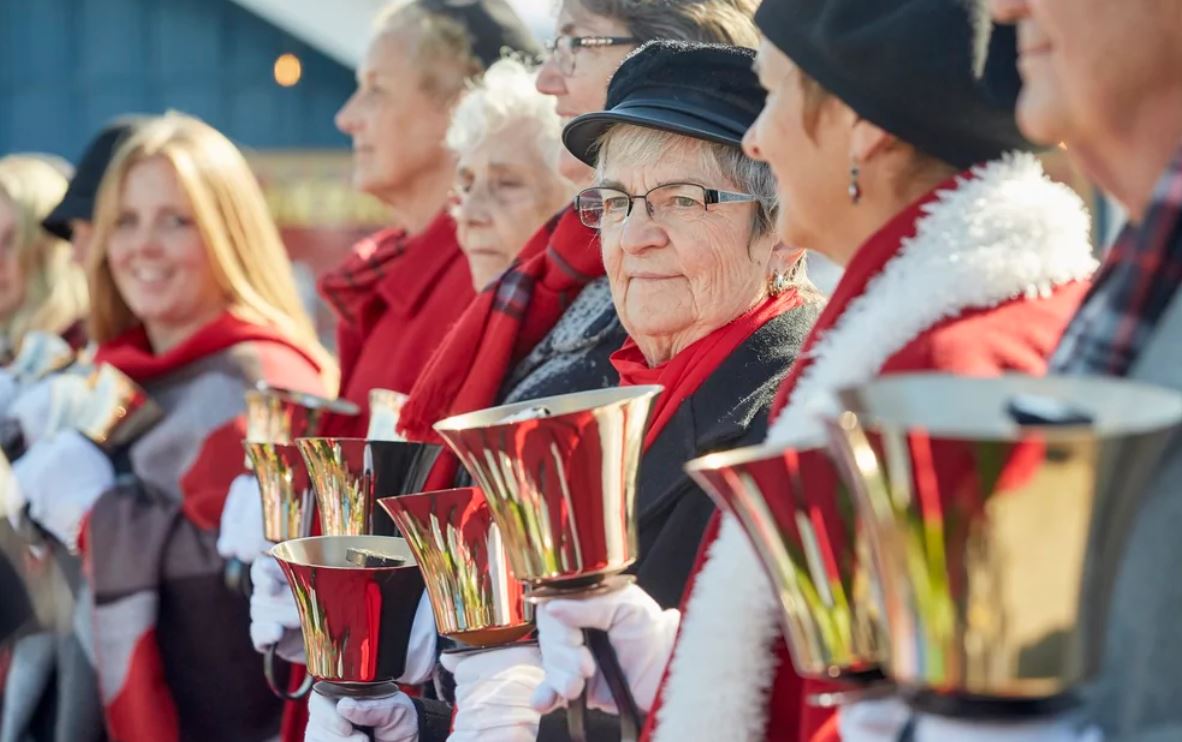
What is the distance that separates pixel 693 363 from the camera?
269cm

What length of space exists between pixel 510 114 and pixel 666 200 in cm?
116

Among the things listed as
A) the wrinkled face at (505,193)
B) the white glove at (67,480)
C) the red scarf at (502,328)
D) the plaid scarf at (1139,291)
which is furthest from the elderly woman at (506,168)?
the plaid scarf at (1139,291)

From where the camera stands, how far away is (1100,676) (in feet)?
4.69

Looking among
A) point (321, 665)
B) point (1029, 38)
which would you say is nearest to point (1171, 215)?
point (1029, 38)

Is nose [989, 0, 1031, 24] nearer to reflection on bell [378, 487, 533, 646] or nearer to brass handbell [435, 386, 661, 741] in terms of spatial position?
brass handbell [435, 386, 661, 741]

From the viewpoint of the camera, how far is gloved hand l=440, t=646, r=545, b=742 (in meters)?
2.27

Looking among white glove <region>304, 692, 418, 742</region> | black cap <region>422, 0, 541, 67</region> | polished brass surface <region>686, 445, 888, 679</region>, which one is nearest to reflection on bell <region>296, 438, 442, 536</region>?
white glove <region>304, 692, 418, 742</region>

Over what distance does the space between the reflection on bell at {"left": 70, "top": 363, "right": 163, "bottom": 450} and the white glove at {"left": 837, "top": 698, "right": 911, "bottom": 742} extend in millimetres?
3285

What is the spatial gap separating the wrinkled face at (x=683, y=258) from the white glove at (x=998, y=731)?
147 centimetres

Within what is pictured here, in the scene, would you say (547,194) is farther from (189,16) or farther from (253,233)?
(189,16)

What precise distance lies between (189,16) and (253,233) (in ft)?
28.7

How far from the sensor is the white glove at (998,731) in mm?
1293

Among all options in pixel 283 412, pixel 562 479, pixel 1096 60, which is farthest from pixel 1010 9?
pixel 283 412

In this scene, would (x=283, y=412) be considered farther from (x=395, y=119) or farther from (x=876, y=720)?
(x=876, y=720)
